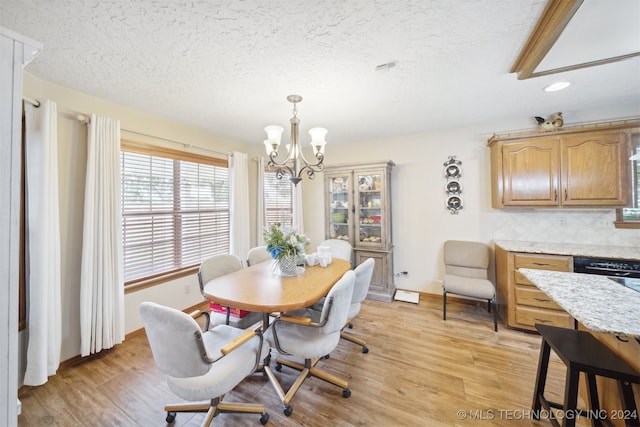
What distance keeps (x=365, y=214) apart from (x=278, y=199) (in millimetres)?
1579

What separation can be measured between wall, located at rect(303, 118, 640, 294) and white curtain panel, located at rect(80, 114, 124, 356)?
3016 millimetres

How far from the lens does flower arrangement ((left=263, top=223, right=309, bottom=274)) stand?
2.14 m

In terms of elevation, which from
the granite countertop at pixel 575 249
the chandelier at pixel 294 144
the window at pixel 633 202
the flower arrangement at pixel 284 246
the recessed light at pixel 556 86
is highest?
the recessed light at pixel 556 86

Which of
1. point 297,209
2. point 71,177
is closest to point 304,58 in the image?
point 71,177

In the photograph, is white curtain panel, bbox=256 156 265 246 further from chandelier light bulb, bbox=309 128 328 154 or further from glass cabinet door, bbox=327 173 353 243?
chandelier light bulb, bbox=309 128 328 154

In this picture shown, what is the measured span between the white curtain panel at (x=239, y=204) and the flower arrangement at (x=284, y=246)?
1.55m

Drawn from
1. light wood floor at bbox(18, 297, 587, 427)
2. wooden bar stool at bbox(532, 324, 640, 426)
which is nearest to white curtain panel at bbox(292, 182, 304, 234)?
light wood floor at bbox(18, 297, 587, 427)

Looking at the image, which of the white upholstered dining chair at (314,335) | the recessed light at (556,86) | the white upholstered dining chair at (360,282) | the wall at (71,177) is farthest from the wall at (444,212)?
the wall at (71,177)

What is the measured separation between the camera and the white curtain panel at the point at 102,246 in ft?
6.93

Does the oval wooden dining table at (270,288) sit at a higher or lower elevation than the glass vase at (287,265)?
lower

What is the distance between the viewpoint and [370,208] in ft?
12.0

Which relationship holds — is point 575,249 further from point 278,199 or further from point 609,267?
point 278,199

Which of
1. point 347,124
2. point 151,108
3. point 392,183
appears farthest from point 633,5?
point 151,108

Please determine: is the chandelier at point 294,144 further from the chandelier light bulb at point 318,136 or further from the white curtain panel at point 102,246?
the white curtain panel at point 102,246
